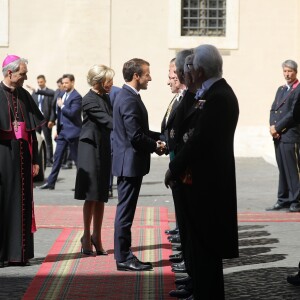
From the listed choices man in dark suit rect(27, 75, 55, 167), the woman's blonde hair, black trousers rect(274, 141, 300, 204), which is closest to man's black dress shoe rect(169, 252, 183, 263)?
the woman's blonde hair

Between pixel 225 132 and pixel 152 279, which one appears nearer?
pixel 225 132

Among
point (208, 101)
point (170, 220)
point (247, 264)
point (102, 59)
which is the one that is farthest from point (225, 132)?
A: point (102, 59)

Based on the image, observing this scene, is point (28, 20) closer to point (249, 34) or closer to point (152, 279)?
point (249, 34)

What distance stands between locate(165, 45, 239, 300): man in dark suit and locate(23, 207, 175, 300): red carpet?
3.78 feet

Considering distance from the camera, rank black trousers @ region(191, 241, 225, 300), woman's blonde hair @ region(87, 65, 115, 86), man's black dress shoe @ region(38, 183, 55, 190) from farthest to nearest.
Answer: man's black dress shoe @ region(38, 183, 55, 190) → woman's blonde hair @ region(87, 65, 115, 86) → black trousers @ region(191, 241, 225, 300)

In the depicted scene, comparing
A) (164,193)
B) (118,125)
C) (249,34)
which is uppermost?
(249,34)

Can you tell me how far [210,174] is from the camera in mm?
7613

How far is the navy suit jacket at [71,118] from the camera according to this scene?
60.1ft

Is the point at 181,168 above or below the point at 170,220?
above

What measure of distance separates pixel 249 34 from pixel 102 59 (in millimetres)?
3658

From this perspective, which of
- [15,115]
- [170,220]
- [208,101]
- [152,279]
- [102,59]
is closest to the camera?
[208,101]

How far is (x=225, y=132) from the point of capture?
756 centimetres

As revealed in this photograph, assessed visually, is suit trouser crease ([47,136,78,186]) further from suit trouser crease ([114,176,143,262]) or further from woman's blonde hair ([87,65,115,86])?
suit trouser crease ([114,176,143,262])

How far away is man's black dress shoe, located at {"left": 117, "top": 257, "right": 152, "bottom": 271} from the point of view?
398 inches
